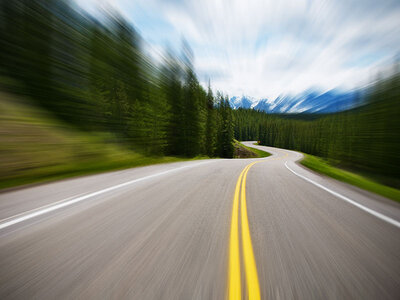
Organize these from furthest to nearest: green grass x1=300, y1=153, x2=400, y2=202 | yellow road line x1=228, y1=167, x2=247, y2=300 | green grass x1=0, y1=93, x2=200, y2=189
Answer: green grass x1=0, y1=93, x2=200, y2=189 → green grass x1=300, y1=153, x2=400, y2=202 → yellow road line x1=228, y1=167, x2=247, y2=300

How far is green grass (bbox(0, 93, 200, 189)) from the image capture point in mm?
5786

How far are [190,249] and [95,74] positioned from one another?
47.5ft

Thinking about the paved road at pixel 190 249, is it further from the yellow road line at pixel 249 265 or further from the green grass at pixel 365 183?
the green grass at pixel 365 183

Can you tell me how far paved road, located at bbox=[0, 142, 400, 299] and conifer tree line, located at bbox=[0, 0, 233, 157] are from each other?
8.21 metres

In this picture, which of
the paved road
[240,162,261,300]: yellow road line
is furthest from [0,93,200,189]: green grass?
[240,162,261,300]: yellow road line

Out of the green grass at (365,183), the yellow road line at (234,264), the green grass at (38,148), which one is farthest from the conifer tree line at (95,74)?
the green grass at (365,183)

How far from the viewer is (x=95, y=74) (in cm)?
1232

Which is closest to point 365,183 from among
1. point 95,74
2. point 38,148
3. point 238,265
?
point 238,265

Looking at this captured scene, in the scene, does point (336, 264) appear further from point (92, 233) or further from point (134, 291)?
point (92, 233)

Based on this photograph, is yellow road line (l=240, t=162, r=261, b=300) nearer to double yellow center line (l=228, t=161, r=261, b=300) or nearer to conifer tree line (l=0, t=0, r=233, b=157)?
double yellow center line (l=228, t=161, r=261, b=300)

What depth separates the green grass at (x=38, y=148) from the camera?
579 cm

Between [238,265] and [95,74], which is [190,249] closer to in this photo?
[238,265]

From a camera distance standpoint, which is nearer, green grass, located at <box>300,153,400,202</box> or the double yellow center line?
the double yellow center line

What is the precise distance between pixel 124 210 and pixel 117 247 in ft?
4.19
